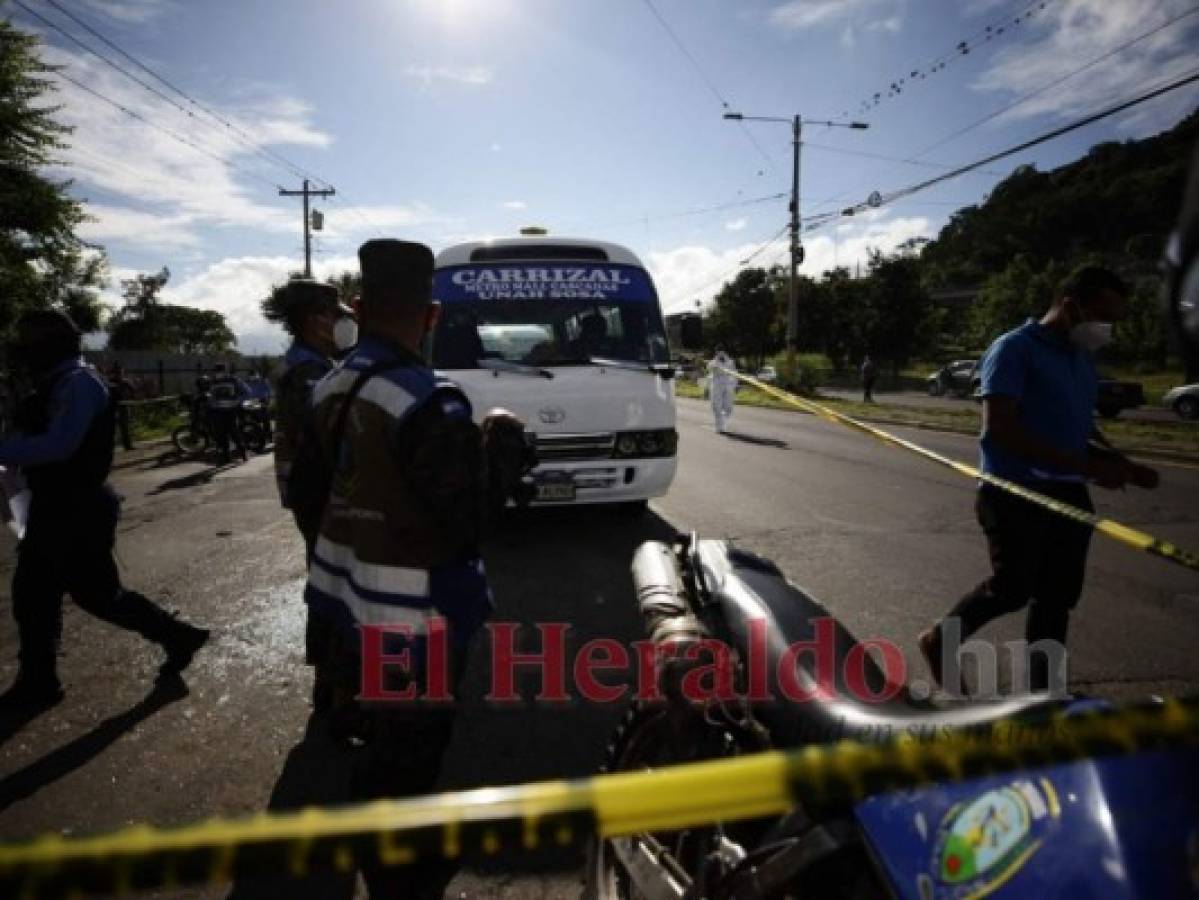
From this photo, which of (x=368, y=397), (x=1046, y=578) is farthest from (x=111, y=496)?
(x=1046, y=578)

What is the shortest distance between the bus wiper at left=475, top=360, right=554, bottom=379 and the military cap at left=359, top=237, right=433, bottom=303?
330cm

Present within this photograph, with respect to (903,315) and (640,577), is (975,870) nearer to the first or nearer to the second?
(640,577)

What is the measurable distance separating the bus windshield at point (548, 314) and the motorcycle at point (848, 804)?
3.75 meters

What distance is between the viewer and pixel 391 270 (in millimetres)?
1980

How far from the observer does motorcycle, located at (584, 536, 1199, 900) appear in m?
0.99

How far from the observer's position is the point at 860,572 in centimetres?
520

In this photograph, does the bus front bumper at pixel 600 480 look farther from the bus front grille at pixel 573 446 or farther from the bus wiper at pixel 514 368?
the bus wiper at pixel 514 368

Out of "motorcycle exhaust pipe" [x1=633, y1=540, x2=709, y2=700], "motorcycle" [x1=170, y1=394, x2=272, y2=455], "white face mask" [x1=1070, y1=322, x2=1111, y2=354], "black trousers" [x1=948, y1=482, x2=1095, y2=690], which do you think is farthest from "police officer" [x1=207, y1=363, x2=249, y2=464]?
"white face mask" [x1=1070, y1=322, x2=1111, y2=354]

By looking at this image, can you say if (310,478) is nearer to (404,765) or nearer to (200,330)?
(404,765)

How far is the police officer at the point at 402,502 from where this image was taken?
71.4 inches

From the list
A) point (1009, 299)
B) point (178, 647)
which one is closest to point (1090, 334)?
point (178, 647)

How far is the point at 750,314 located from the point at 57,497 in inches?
2860

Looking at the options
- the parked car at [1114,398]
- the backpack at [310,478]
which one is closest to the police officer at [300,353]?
the backpack at [310,478]

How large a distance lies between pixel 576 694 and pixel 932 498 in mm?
5887
